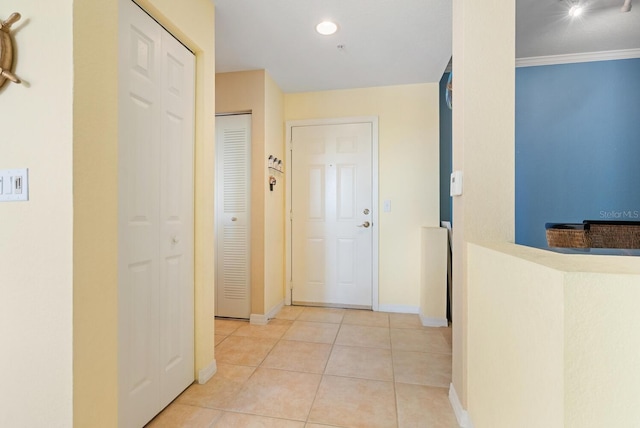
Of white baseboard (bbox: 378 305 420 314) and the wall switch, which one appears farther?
white baseboard (bbox: 378 305 420 314)

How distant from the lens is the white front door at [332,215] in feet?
10.8

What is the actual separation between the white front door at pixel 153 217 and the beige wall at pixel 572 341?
1.54 m

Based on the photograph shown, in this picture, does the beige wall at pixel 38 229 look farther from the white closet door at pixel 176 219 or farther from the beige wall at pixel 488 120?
the beige wall at pixel 488 120

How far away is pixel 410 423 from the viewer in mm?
1507

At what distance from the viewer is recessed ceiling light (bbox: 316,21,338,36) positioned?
85.2 inches

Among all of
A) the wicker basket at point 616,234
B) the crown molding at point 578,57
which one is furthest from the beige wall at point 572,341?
the crown molding at point 578,57

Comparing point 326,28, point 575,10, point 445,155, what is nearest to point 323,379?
point 326,28

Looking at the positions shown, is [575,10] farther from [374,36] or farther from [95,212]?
[95,212]

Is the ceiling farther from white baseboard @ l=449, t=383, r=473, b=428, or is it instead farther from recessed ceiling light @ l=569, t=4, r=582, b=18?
white baseboard @ l=449, t=383, r=473, b=428

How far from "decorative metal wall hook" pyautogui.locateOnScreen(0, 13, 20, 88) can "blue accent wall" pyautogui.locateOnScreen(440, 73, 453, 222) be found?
11.1ft

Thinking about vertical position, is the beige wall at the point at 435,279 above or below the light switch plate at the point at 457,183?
below

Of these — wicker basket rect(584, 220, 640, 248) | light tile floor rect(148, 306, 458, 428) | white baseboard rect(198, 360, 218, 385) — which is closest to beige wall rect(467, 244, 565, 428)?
light tile floor rect(148, 306, 458, 428)

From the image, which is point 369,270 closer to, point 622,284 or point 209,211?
point 209,211

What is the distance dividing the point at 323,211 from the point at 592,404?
285cm
